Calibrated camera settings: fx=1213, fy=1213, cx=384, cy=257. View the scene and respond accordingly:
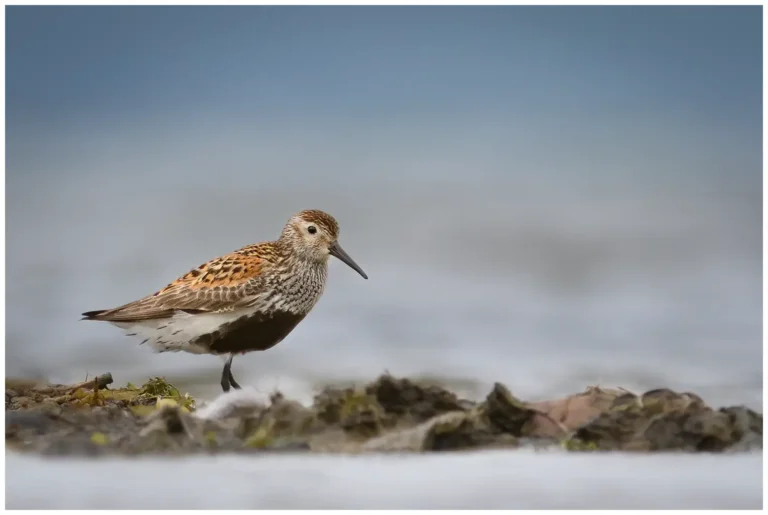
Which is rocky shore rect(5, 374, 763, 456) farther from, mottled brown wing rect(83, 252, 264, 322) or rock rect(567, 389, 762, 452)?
mottled brown wing rect(83, 252, 264, 322)

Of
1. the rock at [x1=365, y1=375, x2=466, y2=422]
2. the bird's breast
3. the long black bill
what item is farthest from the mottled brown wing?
the rock at [x1=365, y1=375, x2=466, y2=422]

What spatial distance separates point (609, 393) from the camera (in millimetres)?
6109

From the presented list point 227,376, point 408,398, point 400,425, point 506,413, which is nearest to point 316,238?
point 227,376

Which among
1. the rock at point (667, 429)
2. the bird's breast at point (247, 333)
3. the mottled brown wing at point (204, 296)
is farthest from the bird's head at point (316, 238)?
the rock at point (667, 429)

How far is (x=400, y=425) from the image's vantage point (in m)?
5.73

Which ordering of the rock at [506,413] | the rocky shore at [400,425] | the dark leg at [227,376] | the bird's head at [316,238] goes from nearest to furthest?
the rocky shore at [400,425]
the rock at [506,413]
the dark leg at [227,376]
the bird's head at [316,238]

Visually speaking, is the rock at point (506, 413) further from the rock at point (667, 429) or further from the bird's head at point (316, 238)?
the bird's head at point (316, 238)

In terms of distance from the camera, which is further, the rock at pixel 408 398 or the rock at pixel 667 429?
the rock at pixel 408 398

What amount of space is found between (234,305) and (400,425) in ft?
4.70

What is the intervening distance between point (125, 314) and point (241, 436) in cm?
147

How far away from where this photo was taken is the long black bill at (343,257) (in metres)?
7.04

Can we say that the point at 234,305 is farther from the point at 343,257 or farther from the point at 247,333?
the point at 343,257

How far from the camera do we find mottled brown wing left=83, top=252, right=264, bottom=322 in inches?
265

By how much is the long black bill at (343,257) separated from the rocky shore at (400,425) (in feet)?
4.04
